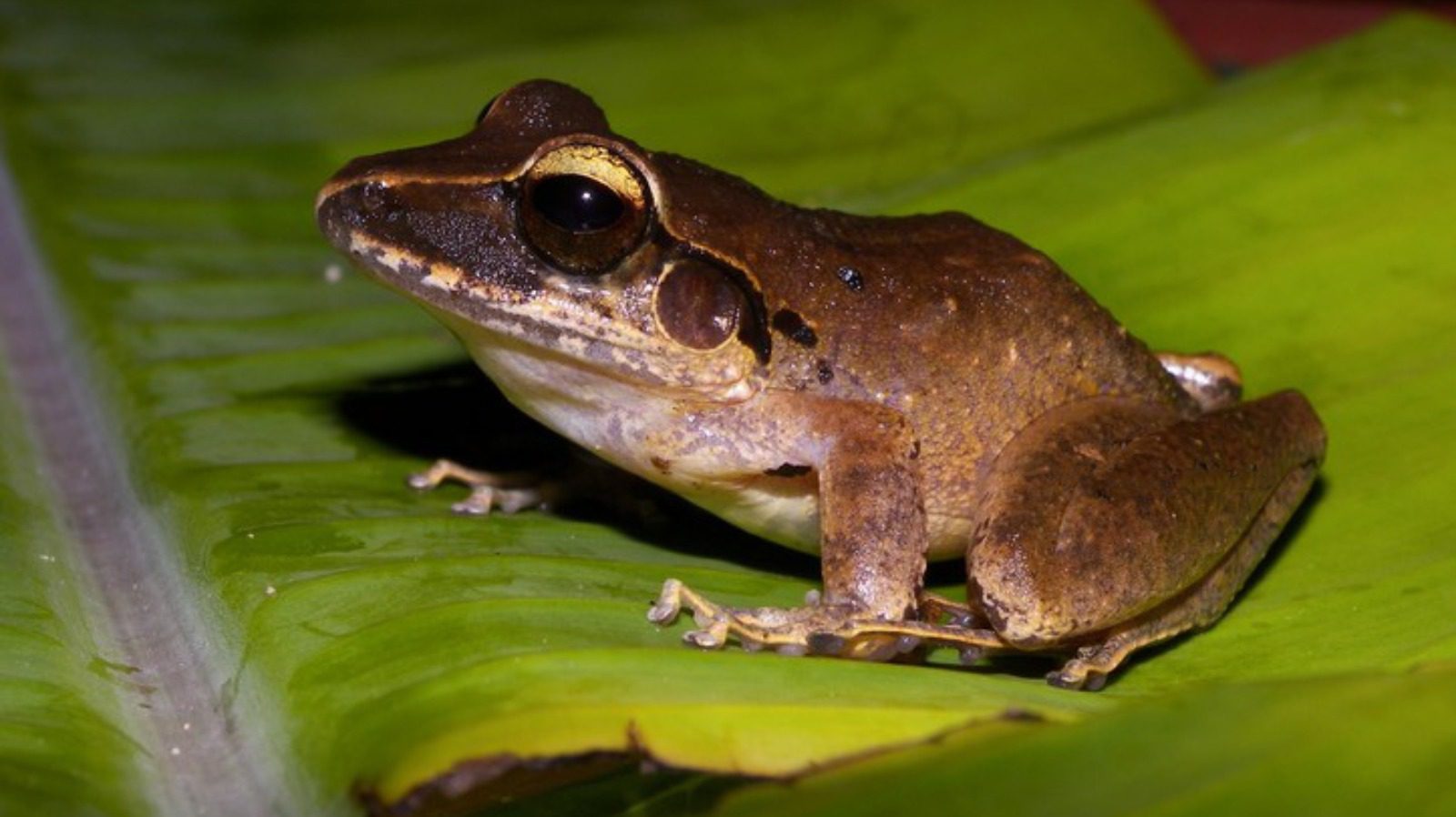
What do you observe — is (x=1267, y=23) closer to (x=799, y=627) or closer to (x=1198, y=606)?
(x=1198, y=606)

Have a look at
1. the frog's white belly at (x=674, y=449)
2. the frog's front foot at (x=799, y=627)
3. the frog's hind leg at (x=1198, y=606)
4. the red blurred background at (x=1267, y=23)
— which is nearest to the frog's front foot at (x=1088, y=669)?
the frog's hind leg at (x=1198, y=606)

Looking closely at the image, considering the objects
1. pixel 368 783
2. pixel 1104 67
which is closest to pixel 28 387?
pixel 368 783

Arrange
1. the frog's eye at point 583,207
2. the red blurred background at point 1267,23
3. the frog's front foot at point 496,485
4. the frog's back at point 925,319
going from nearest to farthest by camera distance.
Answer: the frog's eye at point 583,207, the frog's back at point 925,319, the frog's front foot at point 496,485, the red blurred background at point 1267,23

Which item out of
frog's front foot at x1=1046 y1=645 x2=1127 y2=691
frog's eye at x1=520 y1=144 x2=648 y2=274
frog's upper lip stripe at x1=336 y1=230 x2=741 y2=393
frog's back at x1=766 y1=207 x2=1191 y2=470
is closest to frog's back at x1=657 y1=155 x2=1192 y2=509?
frog's back at x1=766 y1=207 x2=1191 y2=470

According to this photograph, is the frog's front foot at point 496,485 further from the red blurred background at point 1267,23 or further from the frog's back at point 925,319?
the red blurred background at point 1267,23

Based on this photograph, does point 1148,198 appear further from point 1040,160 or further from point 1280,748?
point 1280,748

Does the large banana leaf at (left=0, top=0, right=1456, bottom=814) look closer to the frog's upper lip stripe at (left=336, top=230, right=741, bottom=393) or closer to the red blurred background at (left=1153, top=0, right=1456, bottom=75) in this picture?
the frog's upper lip stripe at (left=336, top=230, right=741, bottom=393)

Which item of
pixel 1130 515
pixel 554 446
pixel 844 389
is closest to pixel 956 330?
pixel 844 389
